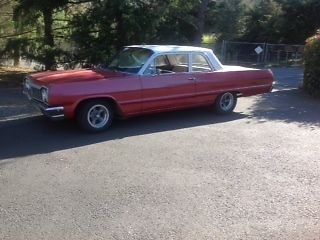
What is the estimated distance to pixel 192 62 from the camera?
9.10 meters

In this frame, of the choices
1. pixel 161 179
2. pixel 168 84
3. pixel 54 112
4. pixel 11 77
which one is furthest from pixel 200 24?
pixel 161 179

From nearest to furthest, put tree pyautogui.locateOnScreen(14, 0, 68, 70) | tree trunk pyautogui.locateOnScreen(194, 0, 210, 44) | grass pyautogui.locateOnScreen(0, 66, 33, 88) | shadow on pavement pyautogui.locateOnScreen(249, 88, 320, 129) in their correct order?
Result: shadow on pavement pyautogui.locateOnScreen(249, 88, 320, 129) → tree pyautogui.locateOnScreen(14, 0, 68, 70) → grass pyautogui.locateOnScreen(0, 66, 33, 88) → tree trunk pyautogui.locateOnScreen(194, 0, 210, 44)

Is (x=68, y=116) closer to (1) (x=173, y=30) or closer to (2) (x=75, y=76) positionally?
(2) (x=75, y=76)

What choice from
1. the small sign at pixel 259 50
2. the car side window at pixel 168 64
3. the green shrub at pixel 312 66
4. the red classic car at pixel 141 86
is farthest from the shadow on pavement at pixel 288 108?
the small sign at pixel 259 50

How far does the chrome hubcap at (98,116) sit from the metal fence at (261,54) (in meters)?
15.7

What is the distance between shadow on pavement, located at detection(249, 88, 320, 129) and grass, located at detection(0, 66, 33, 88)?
7.09 meters

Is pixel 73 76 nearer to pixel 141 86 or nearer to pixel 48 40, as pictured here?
pixel 141 86

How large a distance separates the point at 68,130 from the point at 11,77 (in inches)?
341

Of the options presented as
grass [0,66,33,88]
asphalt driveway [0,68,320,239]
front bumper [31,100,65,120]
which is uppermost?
front bumper [31,100,65,120]

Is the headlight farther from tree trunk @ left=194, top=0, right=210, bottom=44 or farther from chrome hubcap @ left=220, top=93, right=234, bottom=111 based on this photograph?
tree trunk @ left=194, top=0, right=210, bottom=44

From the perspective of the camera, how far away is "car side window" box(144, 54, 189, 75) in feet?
27.8

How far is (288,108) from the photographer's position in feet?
35.2

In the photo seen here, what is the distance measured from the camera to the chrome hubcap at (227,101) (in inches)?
377

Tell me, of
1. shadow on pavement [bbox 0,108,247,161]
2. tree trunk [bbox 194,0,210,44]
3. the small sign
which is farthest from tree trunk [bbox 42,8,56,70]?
the small sign
